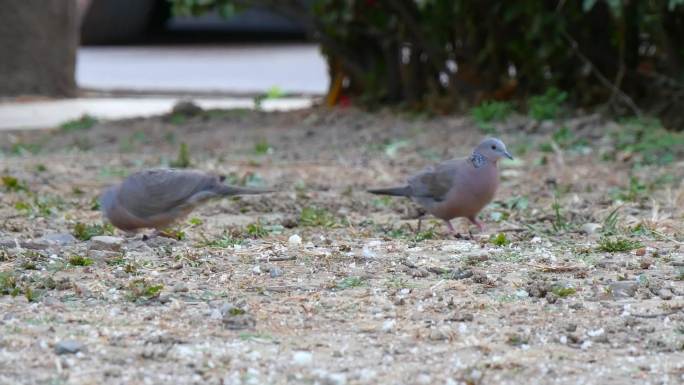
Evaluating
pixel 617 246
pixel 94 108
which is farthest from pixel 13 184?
pixel 94 108

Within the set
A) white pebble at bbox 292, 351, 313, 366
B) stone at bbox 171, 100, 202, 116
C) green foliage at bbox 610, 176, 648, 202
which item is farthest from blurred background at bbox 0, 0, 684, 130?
white pebble at bbox 292, 351, 313, 366

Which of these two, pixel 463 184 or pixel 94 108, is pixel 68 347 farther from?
pixel 94 108

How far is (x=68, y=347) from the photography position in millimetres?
3682

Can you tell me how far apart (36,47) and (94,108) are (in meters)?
1.08

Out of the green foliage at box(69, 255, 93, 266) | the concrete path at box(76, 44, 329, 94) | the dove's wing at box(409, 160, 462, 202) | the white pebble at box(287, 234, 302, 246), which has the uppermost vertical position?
the dove's wing at box(409, 160, 462, 202)

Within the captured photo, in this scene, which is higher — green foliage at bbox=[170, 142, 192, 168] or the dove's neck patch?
the dove's neck patch

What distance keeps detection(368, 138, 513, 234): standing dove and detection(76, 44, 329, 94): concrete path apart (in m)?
7.97

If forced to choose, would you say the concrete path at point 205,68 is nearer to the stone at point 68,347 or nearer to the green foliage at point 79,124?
the green foliage at point 79,124

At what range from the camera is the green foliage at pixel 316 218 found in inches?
229

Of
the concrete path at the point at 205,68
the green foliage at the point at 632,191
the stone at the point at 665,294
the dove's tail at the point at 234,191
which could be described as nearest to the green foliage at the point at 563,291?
the stone at the point at 665,294

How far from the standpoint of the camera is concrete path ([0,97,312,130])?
10781 mm

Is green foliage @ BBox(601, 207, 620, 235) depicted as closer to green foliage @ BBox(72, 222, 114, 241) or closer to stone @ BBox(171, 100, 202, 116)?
green foliage @ BBox(72, 222, 114, 241)

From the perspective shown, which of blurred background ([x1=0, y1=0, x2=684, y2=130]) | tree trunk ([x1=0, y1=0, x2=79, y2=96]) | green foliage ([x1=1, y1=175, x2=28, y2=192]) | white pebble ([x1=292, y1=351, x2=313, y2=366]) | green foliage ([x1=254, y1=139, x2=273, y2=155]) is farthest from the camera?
tree trunk ([x1=0, y1=0, x2=79, y2=96])

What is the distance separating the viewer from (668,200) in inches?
249
